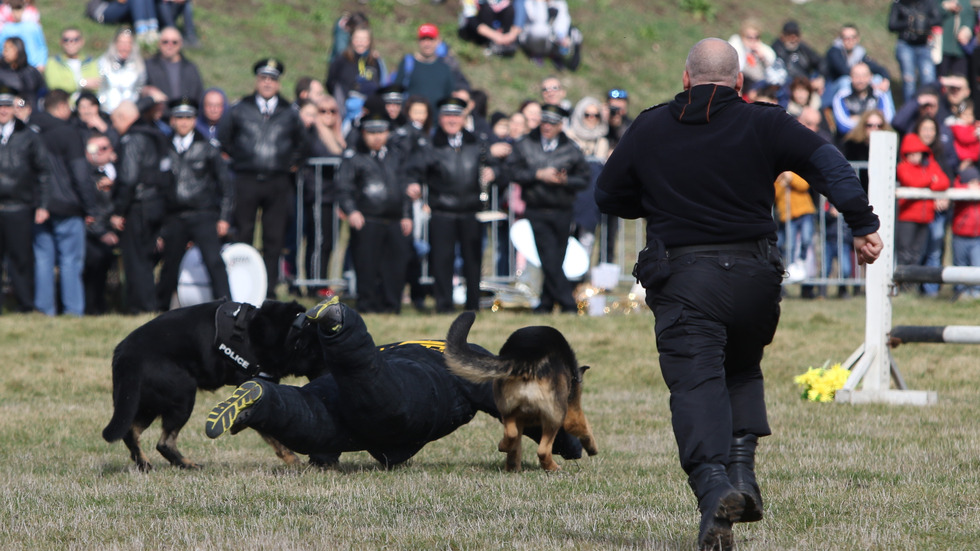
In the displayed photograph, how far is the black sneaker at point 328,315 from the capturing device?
5656mm

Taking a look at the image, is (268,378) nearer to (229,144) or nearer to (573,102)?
(229,144)

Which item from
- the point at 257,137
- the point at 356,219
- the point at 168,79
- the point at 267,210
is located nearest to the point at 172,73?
the point at 168,79

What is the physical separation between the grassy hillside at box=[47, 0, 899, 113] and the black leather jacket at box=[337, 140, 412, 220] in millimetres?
9030

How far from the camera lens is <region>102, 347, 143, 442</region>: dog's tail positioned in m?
6.51

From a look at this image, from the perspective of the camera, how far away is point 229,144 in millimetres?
13477

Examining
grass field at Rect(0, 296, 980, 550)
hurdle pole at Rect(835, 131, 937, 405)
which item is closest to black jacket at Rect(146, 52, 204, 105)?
grass field at Rect(0, 296, 980, 550)

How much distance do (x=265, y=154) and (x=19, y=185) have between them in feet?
8.05

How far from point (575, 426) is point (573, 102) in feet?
59.0

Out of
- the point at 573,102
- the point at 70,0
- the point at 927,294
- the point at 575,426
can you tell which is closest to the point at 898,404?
the point at 575,426

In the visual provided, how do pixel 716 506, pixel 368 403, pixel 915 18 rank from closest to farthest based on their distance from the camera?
1. pixel 716 506
2. pixel 368 403
3. pixel 915 18

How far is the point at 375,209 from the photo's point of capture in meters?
13.0

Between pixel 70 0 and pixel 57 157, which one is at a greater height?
pixel 70 0

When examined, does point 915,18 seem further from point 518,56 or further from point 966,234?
point 518,56

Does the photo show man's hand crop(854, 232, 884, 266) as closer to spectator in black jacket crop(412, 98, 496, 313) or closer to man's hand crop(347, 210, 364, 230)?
spectator in black jacket crop(412, 98, 496, 313)
